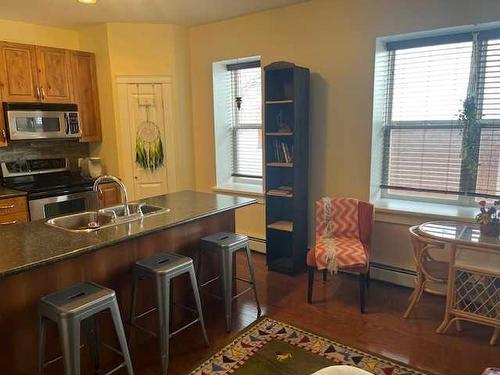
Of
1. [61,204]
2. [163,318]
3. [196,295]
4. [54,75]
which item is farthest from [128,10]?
[163,318]

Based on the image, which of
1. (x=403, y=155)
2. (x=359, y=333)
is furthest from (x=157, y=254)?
(x=403, y=155)

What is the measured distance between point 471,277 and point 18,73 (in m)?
4.39

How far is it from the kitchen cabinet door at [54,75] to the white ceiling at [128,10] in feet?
1.13

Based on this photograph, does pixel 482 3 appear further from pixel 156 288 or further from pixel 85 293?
pixel 85 293

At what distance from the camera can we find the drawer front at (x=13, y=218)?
3.41 metres

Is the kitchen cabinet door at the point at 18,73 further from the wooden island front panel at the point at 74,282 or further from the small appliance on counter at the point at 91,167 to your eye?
the wooden island front panel at the point at 74,282

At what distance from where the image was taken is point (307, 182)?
375 centimetres

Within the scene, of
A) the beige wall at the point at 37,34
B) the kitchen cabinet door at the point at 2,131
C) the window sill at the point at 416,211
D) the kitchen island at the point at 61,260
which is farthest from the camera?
the beige wall at the point at 37,34

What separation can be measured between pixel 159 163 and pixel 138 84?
92 cm

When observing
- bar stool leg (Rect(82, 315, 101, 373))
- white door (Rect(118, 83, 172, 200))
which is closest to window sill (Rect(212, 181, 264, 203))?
white door (Rect(118, 83, 172, 200))

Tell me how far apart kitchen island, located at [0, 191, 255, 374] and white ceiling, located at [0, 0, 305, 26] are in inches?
78.5

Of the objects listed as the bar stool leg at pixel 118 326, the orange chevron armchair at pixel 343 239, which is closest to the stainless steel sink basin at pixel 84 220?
the bar stool leg at pixel 118 326

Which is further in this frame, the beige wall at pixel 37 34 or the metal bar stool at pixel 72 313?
the beige wall at pixel 37 34

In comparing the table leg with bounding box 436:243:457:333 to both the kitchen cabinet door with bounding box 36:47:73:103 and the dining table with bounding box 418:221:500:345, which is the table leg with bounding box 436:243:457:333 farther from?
the kitchen cabinet door with bounding box 36:47:73:103
